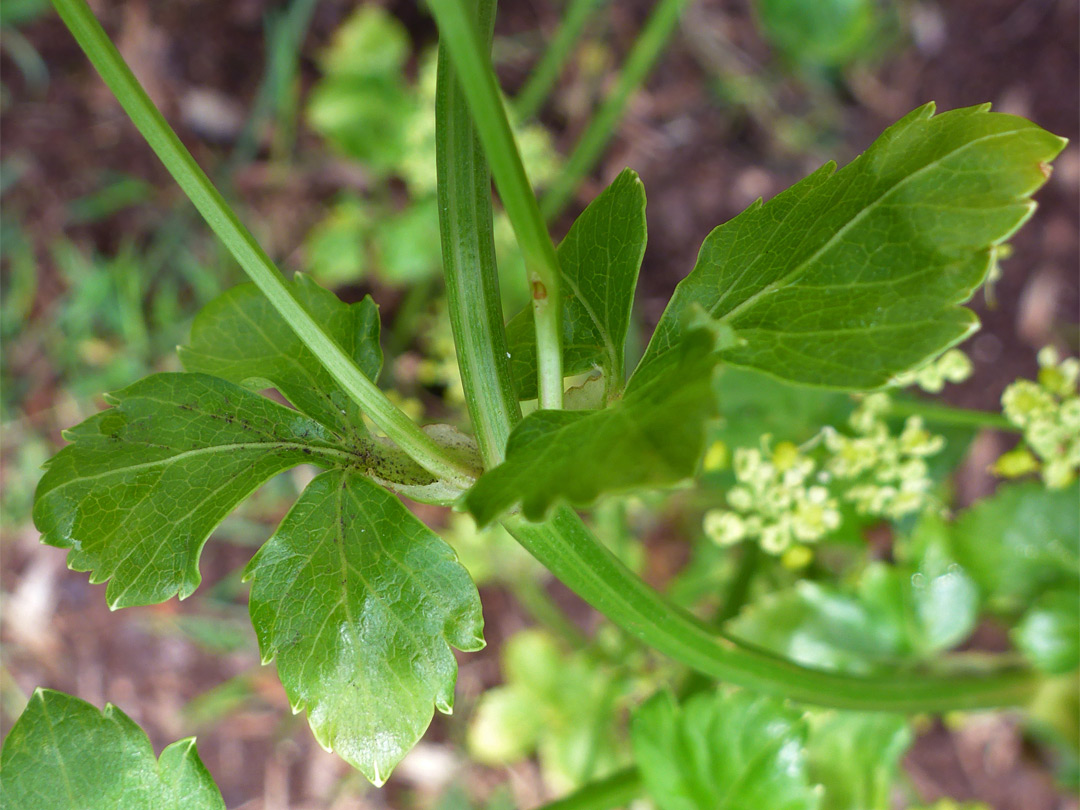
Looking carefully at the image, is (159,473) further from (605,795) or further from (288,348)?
(605,795)

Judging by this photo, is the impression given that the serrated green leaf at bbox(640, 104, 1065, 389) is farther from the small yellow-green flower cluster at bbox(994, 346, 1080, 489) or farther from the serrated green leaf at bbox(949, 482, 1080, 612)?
the serrated green leaf at bbox(949, 482, 1080, 612)

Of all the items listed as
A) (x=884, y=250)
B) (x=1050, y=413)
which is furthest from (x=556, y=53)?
(x=884, y=250)

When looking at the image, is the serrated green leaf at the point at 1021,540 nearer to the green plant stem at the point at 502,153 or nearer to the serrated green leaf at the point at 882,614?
the serrated green leaf at the point at 882,614

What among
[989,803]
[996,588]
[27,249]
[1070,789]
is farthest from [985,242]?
[27,249]

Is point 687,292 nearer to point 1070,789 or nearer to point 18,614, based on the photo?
point 1070,789

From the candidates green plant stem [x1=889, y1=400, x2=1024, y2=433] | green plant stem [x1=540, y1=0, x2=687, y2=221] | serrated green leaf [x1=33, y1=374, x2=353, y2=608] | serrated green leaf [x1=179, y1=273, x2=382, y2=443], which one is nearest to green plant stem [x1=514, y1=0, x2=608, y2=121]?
green plant stem [x1=540, y1=0, x2=687, y2=221]
